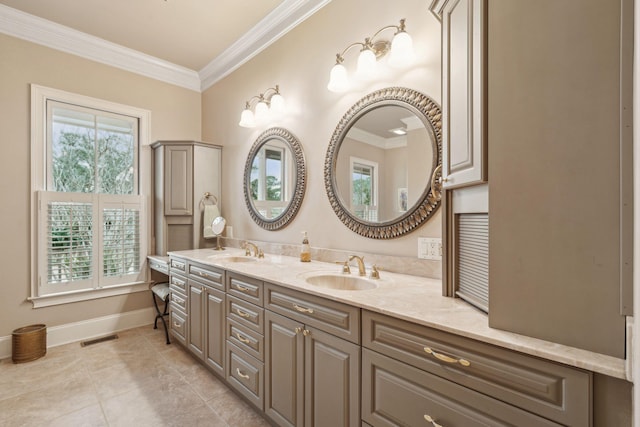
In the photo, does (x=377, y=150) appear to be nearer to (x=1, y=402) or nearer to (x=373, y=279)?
(x=373, y=279)

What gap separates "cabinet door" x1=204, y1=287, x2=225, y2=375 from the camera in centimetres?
210

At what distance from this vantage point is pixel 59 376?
2318mm

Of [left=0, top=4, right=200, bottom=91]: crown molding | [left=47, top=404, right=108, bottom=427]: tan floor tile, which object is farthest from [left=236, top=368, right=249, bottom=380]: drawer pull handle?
[left=0, top=4, right=200, bottom=91]: crown molding

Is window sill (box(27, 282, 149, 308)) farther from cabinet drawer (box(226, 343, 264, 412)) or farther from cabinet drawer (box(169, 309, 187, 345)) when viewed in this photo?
cabinet drawer (box(226, 343, 264, 412))

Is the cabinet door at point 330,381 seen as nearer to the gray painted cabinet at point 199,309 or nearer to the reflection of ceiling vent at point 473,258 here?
the reflection of ceiling vent at point 473,258

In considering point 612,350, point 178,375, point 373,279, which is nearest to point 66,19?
point 178,375

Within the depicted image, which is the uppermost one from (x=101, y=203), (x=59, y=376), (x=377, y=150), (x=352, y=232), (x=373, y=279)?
(x=377, y=150)

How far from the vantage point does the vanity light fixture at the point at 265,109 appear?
8.64 feet

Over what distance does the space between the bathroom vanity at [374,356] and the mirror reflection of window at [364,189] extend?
0.42 m

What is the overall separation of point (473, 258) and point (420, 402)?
583 millimetres

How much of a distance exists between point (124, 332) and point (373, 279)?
117 inches

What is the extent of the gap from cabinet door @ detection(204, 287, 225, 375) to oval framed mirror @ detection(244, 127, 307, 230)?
0.83 metres

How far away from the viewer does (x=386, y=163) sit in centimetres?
192

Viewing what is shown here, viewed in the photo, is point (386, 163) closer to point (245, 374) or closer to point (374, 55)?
point (374, 55)
